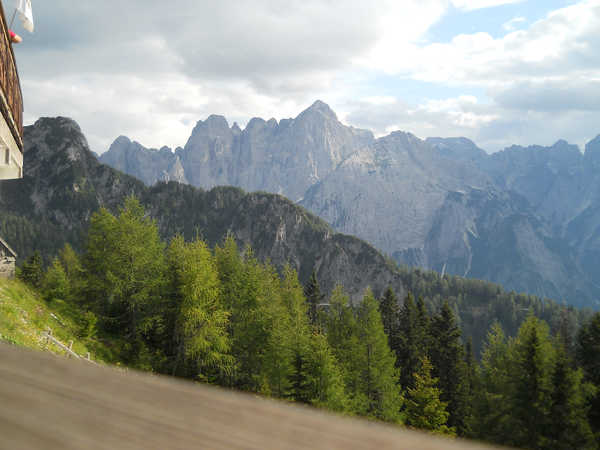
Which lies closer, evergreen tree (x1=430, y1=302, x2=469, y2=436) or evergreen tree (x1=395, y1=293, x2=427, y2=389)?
evergreen tree (x1=430, y1=302, x2=469, y2=436)

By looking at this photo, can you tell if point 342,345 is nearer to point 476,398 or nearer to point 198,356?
point 476,398

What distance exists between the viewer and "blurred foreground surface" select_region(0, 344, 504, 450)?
1.34m

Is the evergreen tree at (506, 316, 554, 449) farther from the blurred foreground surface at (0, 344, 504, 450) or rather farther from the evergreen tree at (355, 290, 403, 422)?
the blurred foreground surface at (0, 344, 504, 450)

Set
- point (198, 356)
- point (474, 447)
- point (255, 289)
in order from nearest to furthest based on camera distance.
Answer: point (474, 447)
point (198, 356)
point (255, 289)

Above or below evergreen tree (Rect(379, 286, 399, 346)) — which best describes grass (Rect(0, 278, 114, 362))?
above

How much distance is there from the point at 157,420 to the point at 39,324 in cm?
1655

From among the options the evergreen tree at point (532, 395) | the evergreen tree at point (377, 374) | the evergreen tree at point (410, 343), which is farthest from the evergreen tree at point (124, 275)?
the evergreen tree at point (410, 343)

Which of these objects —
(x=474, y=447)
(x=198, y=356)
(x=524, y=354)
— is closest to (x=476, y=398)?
(x=524, y=354)

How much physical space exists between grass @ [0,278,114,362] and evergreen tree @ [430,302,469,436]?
32623 mm

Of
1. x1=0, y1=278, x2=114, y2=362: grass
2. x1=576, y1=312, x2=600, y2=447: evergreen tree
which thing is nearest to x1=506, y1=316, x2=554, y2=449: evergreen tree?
x1=576, y1=312, x2=600, y2=447: evergreen tree

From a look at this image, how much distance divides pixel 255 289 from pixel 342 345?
1030 cm

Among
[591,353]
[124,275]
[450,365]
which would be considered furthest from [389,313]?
[124,275]

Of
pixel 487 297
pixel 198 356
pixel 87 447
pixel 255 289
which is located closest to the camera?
pixel 87 447

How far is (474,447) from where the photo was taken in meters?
1.40
